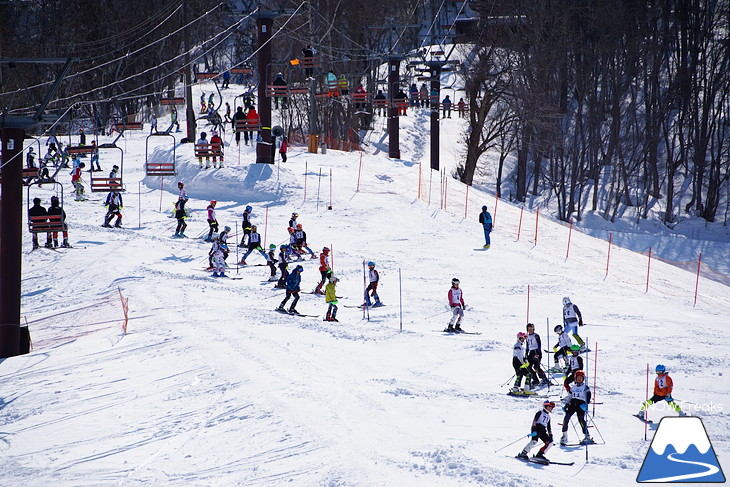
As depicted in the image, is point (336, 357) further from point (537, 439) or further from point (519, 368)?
point (537, 439)

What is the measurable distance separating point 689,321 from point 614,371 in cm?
589

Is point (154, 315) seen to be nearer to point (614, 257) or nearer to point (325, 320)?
point (325, 320)

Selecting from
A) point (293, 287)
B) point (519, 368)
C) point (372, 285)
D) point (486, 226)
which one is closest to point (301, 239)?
point (372, 285)

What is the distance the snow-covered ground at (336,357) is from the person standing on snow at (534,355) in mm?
345

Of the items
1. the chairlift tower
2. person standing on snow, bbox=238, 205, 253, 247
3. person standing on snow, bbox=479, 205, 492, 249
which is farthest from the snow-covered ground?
person standing on snow, bbox=238, 205, 253, 247

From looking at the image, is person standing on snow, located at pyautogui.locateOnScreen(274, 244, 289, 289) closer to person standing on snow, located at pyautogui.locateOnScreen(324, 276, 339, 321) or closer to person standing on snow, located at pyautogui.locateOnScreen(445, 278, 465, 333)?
person standing on snow, located at pyautogui.locateOnScreen(324, 276, 339, 321)

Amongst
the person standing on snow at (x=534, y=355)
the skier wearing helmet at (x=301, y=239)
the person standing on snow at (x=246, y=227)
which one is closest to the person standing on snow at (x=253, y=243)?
the person standing on snow at (x=246, y=227)

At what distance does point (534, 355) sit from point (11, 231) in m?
13.5

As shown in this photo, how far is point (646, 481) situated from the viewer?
12008 millimetres

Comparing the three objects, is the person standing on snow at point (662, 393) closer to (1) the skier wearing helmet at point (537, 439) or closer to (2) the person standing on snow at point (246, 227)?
(1) the skier wearing helmet at point (537, 439)

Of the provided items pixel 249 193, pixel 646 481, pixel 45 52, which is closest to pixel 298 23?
pixel 45 52

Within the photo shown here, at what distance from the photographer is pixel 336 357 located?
1828cm

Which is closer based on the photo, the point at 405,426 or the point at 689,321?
the point at 405,426

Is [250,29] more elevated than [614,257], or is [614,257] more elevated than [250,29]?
[250,29]
